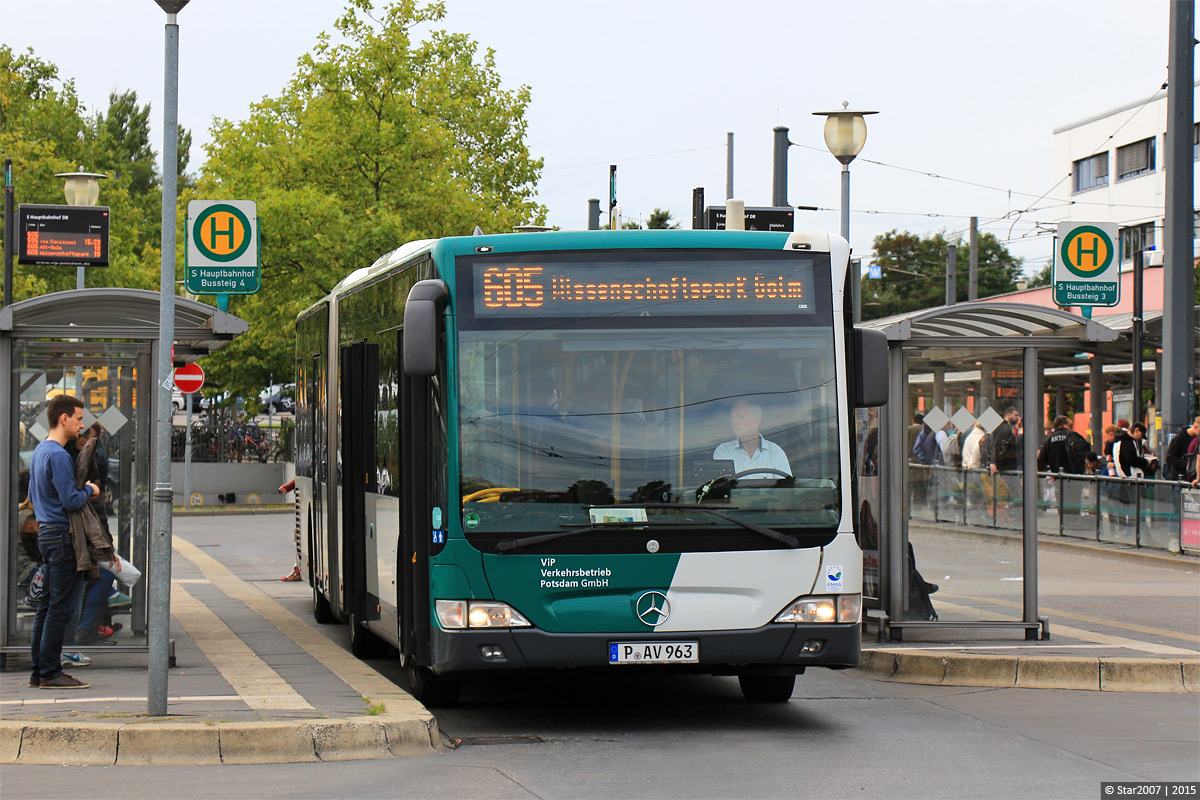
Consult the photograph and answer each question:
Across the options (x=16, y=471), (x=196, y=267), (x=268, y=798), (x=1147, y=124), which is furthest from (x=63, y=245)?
(x=1147, y=124)

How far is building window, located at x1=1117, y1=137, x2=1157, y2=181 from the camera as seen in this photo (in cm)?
5772

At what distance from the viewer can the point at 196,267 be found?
15.9 metres

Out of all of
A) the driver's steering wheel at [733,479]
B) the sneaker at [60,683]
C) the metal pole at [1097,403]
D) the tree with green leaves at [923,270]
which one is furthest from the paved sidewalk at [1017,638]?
the tree with green leaves at [923,270]

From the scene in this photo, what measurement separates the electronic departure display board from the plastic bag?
476 inches

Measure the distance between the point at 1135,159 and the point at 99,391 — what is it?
53919 millimetres

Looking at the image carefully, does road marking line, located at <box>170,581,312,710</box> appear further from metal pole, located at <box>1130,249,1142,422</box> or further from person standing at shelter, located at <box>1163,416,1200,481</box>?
metal pole, located at <box>1130,249,1142,422</box>

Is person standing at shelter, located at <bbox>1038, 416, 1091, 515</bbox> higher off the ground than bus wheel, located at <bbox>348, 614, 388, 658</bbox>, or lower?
higher

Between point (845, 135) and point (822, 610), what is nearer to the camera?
point (822, 610)

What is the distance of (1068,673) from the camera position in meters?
11.0

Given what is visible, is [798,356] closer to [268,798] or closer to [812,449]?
[812,449]

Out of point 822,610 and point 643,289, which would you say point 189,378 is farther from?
point 822,610

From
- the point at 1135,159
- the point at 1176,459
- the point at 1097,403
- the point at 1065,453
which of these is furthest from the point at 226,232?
the point at 1135,159

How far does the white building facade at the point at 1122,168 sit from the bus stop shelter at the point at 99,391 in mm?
46905

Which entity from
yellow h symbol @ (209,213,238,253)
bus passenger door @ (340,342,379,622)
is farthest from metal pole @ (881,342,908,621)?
yellow h symbol @ (209,213,238,253)
